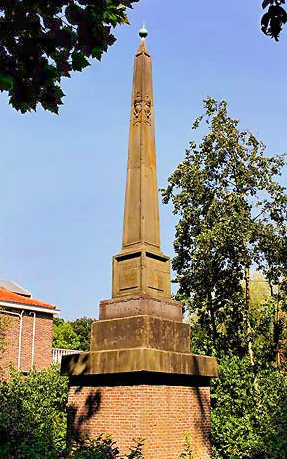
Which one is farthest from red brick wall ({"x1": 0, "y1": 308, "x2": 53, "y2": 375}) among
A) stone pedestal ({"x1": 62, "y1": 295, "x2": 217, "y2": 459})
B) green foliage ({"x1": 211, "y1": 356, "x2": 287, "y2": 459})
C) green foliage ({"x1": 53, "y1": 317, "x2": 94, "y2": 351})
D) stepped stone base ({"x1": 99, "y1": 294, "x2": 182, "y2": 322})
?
green foliage ({"x1": 53, "y1": 317, "x2": 94, "y2": 351})

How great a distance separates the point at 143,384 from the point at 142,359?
422mm

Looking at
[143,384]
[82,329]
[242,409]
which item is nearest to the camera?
[143,384]

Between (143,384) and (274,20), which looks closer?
(274,20)

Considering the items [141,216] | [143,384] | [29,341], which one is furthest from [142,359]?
[29,341]

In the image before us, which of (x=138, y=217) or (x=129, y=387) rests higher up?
(x=138, y=217)

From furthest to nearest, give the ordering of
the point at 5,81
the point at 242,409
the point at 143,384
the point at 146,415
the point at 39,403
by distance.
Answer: the point at 39,403 < the point at 242,409 < the point at 143,384 < the point at 146,415 < the point at 5,81

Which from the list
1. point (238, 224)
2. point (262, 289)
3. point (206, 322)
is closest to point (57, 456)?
point (238, 224)

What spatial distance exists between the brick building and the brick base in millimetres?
14506

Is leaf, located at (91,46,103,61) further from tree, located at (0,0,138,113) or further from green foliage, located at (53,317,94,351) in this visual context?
green foliage, located at (53,317,94,351)

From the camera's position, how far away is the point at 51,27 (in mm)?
4379

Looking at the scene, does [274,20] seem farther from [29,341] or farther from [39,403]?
[29,341]

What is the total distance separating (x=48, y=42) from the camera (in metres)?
4.37

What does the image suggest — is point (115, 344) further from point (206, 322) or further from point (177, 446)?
point (206, 322)

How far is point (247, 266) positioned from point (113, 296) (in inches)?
321
